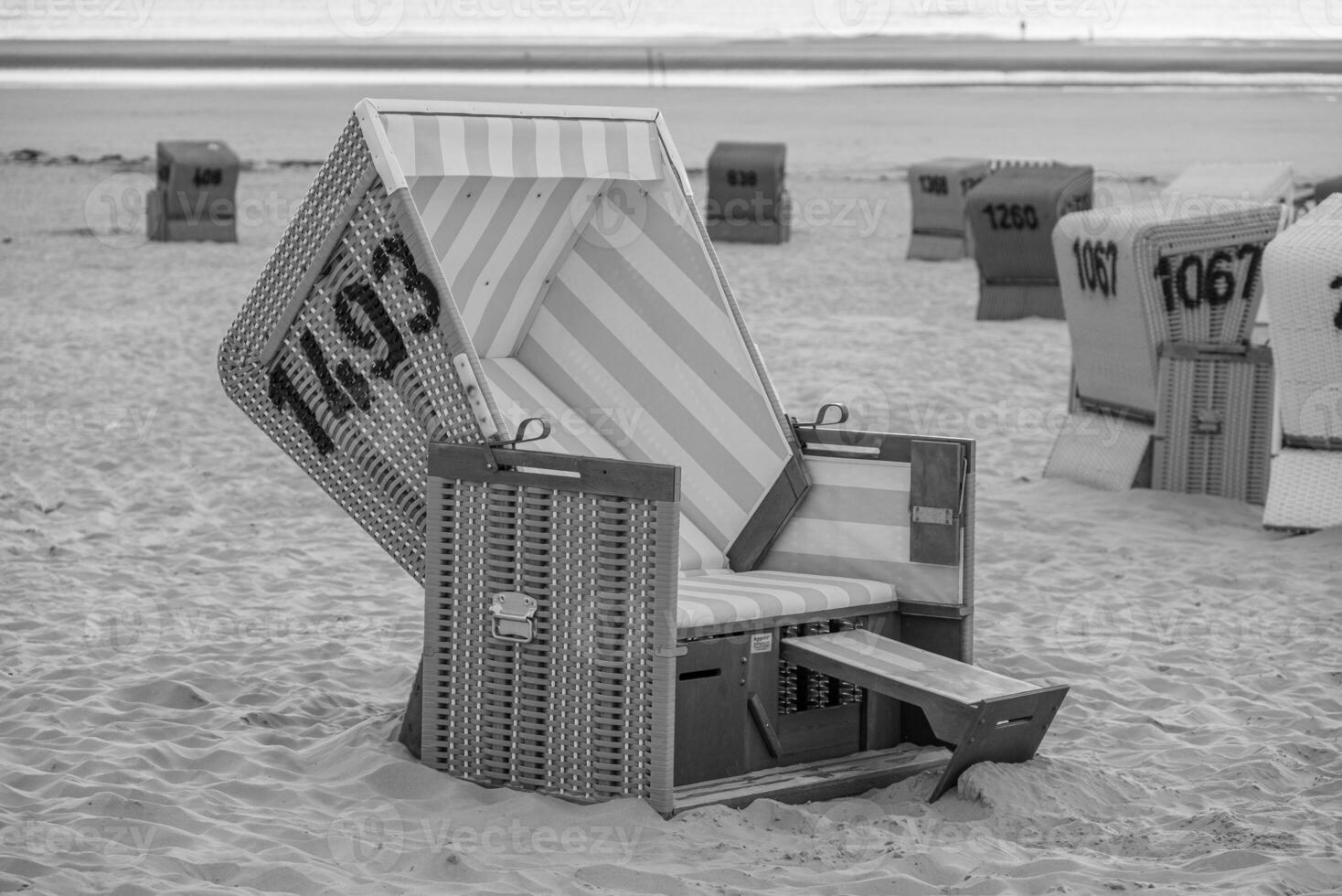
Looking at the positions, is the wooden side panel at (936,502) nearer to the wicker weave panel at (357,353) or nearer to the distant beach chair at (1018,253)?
the wicker weave panel at (357,353)

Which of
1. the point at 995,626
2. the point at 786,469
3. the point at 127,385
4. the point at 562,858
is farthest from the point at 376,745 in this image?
the point at 127,385

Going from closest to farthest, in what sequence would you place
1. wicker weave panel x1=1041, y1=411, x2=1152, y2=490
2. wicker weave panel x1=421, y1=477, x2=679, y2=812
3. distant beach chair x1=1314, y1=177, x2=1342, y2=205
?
1. wicker weave panel x1=421, y1=477, x2=679, y2=812
2. wicker weave panel x1=1041, y1=411, x2=1152, y2=490
3. distant beach chair x1=1314, y1=177, x2=1342, y2=205

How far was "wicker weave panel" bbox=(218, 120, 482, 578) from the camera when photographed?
4.14m

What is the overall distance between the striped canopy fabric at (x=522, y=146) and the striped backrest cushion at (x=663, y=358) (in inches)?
6.9

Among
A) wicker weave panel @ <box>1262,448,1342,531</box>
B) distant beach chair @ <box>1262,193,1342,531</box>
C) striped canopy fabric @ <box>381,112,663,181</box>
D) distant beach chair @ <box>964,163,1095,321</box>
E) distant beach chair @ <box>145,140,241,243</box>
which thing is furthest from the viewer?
distant beach chair @ <box>145,140,241,243</box>

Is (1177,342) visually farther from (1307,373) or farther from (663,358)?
(663,358)

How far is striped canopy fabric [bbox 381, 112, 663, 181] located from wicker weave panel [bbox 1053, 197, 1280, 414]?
367 centimetres

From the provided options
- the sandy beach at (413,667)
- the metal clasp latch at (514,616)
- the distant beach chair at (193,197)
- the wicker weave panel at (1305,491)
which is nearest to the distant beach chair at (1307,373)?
the wicker weave panel at (1305,491)

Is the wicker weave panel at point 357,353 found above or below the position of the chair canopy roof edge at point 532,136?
below

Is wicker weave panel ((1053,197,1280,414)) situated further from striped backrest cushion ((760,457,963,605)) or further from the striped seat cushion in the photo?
the striped seat cushion

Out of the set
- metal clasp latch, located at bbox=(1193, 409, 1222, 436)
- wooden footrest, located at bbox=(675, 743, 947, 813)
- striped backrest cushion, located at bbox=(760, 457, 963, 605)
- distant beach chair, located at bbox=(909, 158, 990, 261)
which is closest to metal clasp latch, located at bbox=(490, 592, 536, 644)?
wooden footrest, located at bbox=(675, 743, 947, 813)

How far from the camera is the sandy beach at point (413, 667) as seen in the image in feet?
11.8

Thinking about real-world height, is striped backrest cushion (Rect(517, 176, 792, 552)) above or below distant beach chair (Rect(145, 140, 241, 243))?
below

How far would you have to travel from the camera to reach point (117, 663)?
5.13m
